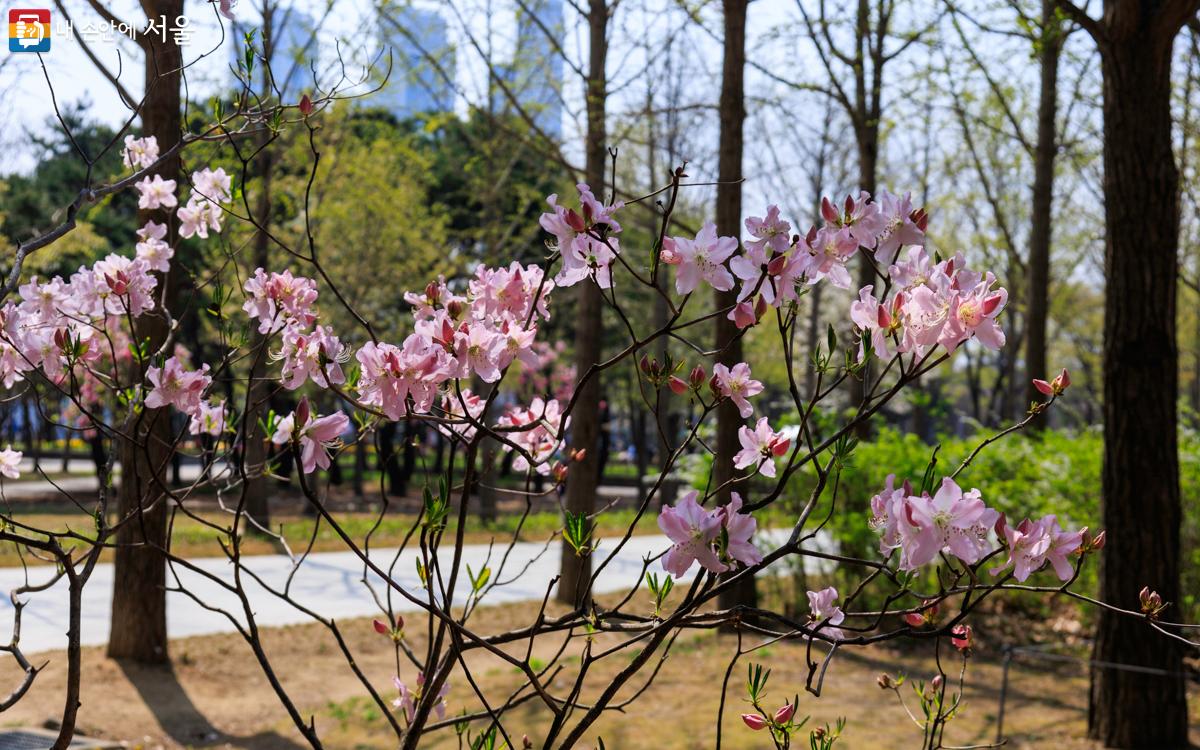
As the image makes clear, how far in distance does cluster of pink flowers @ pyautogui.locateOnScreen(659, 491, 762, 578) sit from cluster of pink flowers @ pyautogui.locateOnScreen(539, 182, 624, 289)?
16.1 inches

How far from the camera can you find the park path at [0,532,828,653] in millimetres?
7691

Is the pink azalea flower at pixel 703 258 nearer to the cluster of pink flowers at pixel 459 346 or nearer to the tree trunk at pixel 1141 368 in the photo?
the cluster of pink flowers at pixel 459 346

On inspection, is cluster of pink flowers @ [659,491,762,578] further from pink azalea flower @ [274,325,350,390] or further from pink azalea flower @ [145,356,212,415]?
pink azalea flower @ [145,356,212,415]

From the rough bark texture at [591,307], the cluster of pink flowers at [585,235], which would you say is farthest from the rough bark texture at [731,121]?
the cluster of pink flowers at [585,235]

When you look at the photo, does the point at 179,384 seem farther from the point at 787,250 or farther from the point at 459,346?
the point at 787,250

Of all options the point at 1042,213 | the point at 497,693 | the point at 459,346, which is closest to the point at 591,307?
the point at 497,693

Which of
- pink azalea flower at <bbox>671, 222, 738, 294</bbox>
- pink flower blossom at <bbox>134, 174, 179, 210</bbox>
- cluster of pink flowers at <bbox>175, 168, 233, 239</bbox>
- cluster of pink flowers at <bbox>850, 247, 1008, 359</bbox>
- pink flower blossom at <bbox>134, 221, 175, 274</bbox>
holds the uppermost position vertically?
pink flower blossom at <bbox>134, 174, 179, 210</bbox>

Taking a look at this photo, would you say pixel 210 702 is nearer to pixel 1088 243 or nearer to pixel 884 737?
pixel 884 737

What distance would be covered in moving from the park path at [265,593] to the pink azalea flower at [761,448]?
443cm

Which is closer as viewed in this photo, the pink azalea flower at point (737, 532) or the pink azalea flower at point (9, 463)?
the pink azalea flower at point (737, 532)

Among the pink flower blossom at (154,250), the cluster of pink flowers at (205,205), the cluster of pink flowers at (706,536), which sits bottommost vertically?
the cluster of pink flowers at (706,536)

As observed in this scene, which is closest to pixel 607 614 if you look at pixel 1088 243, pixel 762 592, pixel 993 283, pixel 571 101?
pixel 993 283

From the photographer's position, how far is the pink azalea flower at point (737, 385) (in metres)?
1.83

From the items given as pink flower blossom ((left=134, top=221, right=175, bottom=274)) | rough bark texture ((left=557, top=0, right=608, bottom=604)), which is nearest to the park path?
rough bark texture ((left=557, top=0, right=608, bottom=604))
